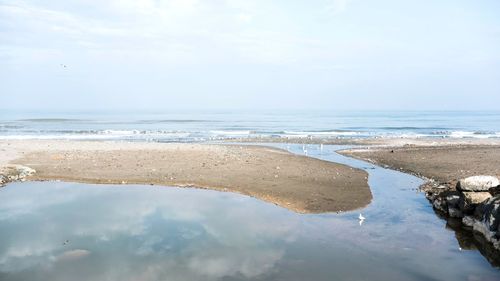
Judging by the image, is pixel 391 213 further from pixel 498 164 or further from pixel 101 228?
pixel 498 164

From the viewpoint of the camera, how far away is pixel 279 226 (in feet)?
50.7

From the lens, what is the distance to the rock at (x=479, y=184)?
1672 centimetres

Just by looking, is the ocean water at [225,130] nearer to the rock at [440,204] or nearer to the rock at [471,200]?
the rock at [440,204]

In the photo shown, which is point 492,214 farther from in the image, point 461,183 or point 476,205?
point 461,183

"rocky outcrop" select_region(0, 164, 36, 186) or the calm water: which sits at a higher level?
"rocky outcrop" select_region(0, 164, 36, 186)

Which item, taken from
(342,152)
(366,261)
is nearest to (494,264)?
(366,261)

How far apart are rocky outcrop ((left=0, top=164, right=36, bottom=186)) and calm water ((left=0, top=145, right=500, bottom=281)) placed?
3591 millimetres

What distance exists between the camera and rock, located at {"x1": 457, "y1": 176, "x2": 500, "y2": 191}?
54.9 ft

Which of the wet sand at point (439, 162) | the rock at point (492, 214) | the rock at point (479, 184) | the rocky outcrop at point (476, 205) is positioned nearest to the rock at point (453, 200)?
the rocky outcrop at point (476, 205)

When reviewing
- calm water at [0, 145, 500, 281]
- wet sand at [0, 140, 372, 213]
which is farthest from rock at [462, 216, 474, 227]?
wet sand at [0, 140, 372, 213]

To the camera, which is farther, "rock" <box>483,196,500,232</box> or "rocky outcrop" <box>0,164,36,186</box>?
"rocky outcrop" <box>0,164,36,186</box>

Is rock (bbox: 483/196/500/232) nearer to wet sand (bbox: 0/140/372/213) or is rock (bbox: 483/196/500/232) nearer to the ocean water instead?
wet sand (bbox: 0/140/372/213)

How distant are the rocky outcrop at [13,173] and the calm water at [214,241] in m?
3.59

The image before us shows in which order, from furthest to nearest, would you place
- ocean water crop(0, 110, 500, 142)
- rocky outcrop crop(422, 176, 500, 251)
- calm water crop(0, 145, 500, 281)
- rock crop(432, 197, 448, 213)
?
ocean water crop(0, 110, 500, 142) < rock crop(432, 197, 448, 213) < rocky outcrop crop(422, 176, 500, 251) < calm water crop(0, 145, 500, 281)
